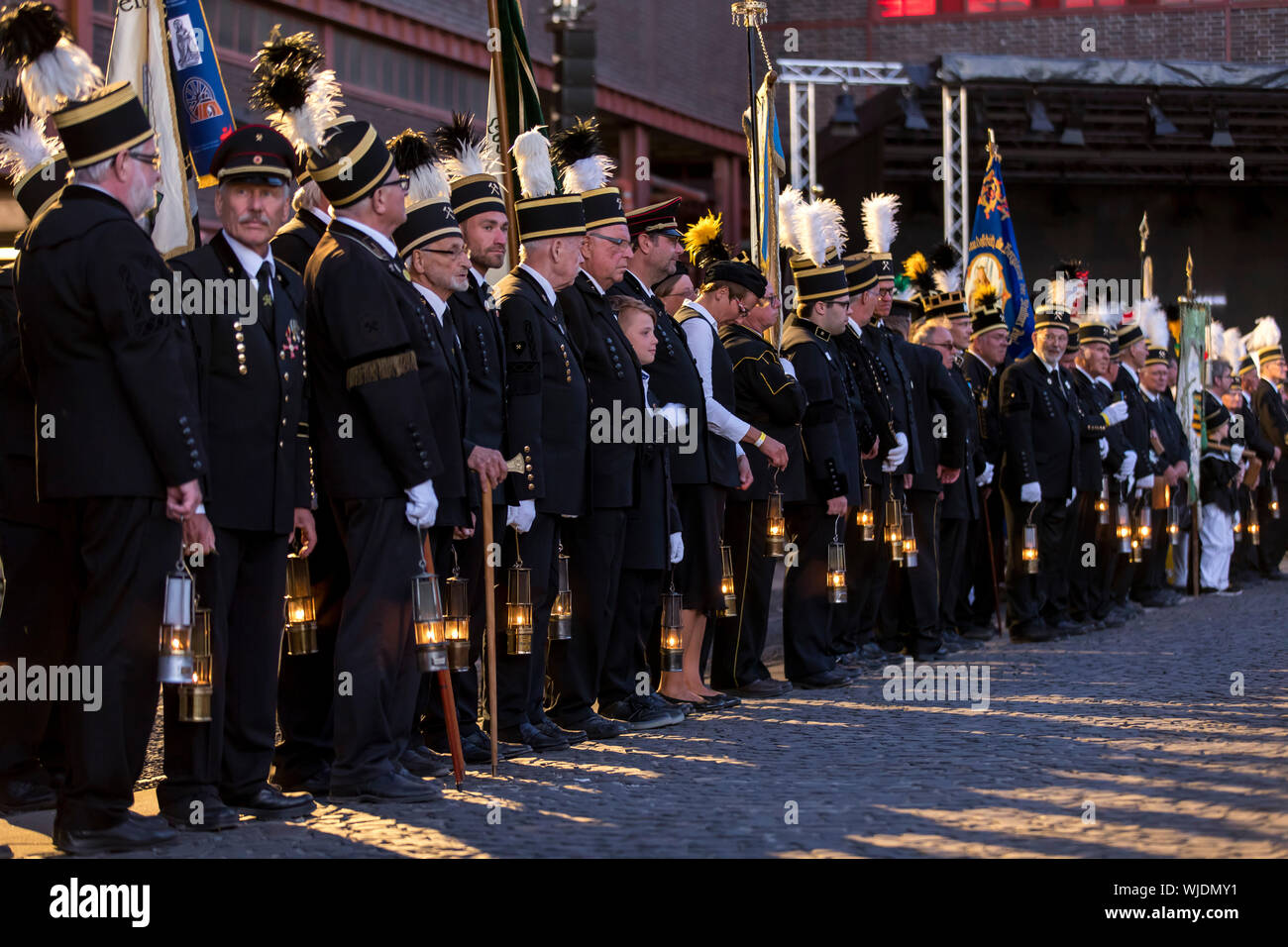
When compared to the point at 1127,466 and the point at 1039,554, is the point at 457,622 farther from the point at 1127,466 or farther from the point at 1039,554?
the point at 1127,466

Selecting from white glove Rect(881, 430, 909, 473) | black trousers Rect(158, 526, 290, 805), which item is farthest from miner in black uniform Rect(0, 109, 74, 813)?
white glove Rect(881, 430, 909, 473)

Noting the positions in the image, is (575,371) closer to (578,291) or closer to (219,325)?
(578,291)

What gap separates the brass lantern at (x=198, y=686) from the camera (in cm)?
577

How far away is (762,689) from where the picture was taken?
9734mm

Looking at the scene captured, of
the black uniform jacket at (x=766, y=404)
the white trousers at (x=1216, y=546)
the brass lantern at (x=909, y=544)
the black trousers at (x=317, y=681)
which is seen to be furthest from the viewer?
the white trousers at (x=1216, y=546)

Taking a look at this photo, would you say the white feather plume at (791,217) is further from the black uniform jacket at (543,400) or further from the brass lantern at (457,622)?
the brass lantern at (457,622)

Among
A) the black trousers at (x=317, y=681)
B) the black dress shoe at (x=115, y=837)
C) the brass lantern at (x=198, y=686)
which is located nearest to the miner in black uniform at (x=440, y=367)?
the black trousers at (x=317, y=681)

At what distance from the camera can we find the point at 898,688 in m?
9.78

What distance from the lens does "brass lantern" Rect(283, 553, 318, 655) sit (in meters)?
6.68

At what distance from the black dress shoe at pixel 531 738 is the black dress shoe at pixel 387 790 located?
4.13ft

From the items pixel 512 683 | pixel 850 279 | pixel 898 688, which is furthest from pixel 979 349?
pixel 512 683

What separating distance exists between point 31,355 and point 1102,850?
3468mm
